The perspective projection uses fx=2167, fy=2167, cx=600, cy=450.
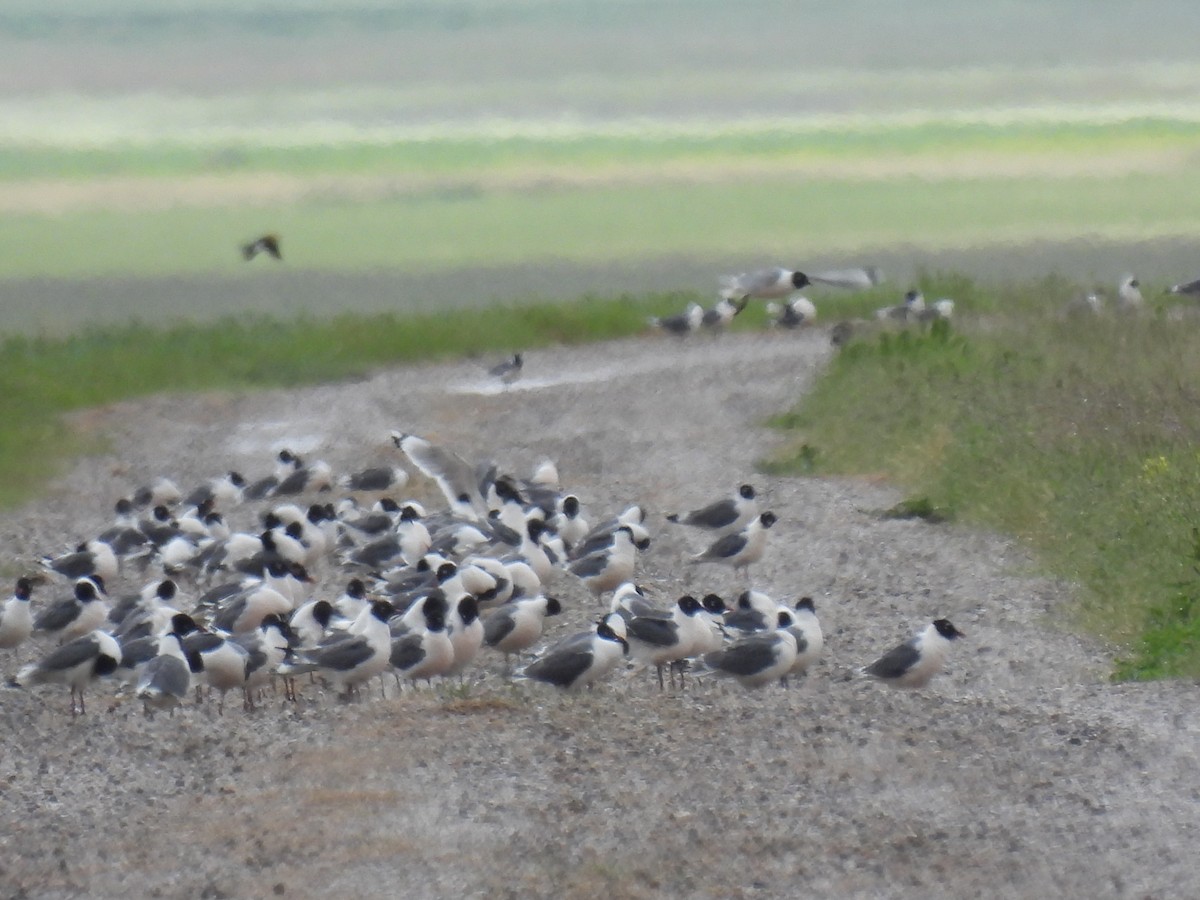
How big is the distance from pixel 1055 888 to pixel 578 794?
220 cm

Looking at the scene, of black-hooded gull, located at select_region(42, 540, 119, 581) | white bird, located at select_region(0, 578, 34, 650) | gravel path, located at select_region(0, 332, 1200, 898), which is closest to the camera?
gravel path, located at select_region(0, 332, 1200, 898)

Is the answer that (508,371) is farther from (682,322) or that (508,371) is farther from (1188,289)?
(1188,289)

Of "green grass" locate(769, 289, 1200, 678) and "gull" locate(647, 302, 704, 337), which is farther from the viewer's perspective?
"gull" locate(647, 302, 704, 337)

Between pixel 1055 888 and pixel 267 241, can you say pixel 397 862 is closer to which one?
pixel 1055 888

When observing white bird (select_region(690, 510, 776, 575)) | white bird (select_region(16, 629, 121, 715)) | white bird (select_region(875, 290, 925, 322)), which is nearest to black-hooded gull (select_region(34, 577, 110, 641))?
white bird (select_region(16, 629, 121, 715))

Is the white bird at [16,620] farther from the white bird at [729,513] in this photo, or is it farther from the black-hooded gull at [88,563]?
the white bird at [729,513]

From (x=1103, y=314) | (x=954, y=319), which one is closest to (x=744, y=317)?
(x=954, y=319)

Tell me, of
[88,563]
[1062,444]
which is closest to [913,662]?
[1062,444]

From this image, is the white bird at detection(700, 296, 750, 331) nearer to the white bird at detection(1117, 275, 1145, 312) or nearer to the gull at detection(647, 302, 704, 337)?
the gull at detection(647, 302, 704, 337)

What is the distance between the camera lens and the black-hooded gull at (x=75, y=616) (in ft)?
45.4

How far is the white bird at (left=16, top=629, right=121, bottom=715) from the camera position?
39.2ft

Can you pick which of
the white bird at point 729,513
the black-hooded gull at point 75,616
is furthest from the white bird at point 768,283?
the black-hooded gull at point 75,616

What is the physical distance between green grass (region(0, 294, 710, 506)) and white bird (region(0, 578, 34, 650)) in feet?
38.6

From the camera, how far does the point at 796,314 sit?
37750 millimetres
